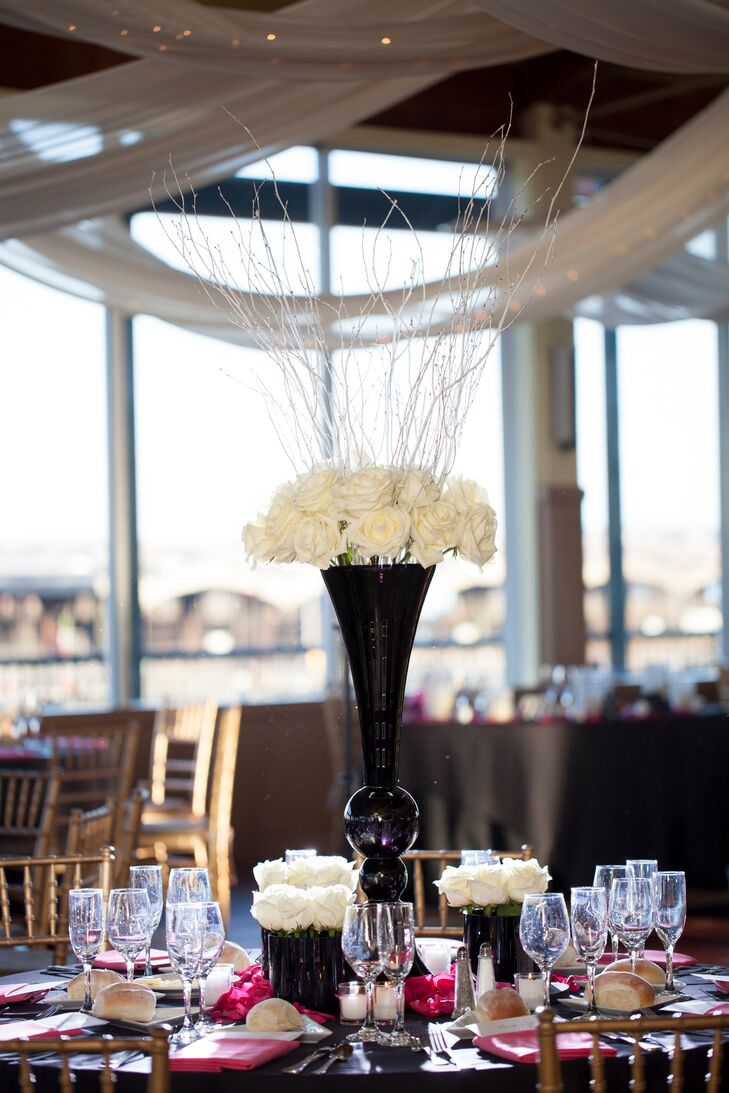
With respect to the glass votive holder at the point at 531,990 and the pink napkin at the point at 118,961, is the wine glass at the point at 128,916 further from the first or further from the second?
the glass votive holder at the point at 531,990

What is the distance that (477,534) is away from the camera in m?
2.46

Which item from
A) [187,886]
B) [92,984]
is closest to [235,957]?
[187,886]

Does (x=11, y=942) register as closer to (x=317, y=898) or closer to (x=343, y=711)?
(x=317, y=898)

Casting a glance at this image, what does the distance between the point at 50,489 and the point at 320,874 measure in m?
5.97

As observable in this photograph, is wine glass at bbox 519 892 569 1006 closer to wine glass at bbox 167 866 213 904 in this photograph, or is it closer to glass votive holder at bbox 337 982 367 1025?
glass votive holder at bbox 337 982 367 1025

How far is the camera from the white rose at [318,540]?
2.42 metres

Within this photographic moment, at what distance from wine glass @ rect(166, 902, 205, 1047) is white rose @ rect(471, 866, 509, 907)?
0.49m

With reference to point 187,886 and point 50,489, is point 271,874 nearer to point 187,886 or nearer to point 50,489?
point 187,886

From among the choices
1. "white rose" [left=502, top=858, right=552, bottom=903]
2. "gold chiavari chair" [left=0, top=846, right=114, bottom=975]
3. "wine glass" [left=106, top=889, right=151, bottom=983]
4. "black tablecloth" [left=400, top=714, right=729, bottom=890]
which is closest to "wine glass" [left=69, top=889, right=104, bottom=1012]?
"wine glass" [left=106, top=889, right=151, bottom=983]

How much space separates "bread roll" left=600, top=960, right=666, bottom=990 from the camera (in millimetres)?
2564

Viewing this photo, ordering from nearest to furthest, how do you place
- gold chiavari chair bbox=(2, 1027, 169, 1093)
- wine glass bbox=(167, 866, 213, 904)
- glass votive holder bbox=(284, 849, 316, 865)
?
1. gold chiavari chair bbox=(2, 1027, 169, 1093)
2. wine glass bbox=(167, 866, 213, 904)
3. glass votive holder bbox=(284, 849, 316, 865)

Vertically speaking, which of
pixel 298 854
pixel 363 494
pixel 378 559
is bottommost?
pixel 298 854

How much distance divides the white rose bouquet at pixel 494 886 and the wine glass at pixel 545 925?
0.49 feet

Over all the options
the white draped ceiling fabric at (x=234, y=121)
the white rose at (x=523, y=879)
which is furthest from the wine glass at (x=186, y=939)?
the white draped ceiling fabric at (x=234, y=121)
